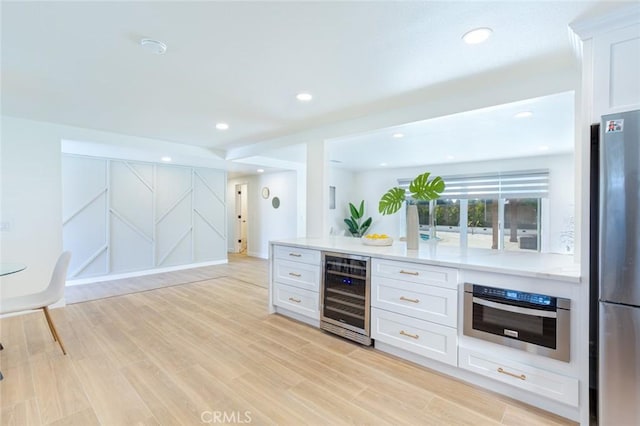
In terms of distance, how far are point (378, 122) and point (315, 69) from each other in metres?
1.28

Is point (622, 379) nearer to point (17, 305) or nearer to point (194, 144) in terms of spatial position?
point (17, 305)

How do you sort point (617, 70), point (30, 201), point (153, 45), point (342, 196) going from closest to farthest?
1. point (617, 70)
2. point (153, 45)
3. point (30, 201)
4. point (342, 196)

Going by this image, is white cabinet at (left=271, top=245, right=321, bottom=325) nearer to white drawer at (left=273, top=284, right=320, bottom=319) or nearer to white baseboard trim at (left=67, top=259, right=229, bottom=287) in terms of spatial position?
white drawer at (left=273, top=284, right=320, bottom=319)

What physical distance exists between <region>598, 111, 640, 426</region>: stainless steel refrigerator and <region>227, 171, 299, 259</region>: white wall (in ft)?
19.8

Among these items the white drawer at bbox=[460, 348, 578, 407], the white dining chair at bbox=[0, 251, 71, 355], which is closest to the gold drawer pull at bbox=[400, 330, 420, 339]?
the white drawer at bbox=[460, 348, 578, 407]

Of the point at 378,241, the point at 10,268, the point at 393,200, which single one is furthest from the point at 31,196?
the point at 393,200

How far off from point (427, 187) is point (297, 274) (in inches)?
65.7

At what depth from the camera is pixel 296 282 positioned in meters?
3.40

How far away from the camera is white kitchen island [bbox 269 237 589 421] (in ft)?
5.97

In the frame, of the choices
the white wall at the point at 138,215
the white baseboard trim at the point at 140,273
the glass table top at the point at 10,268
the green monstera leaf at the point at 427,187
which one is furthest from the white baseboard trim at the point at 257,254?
the green monstera leaf at the point at 427,187

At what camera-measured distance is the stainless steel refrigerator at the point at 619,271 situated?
1.50 m

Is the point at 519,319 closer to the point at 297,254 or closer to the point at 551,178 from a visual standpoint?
the point at 297,254

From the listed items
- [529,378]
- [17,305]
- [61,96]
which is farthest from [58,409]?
[529,378]

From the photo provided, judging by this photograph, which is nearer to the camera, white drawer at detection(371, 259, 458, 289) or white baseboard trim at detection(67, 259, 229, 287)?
white drawer at detection(371, 259, 458, 289)
